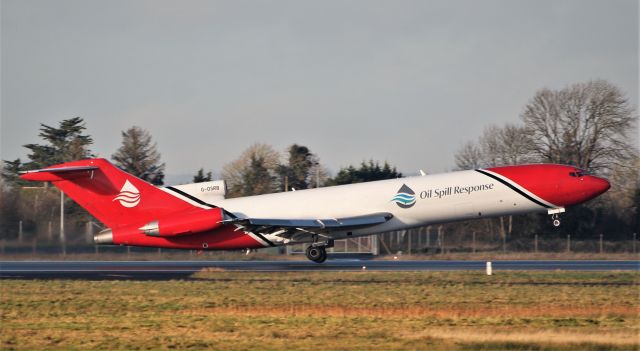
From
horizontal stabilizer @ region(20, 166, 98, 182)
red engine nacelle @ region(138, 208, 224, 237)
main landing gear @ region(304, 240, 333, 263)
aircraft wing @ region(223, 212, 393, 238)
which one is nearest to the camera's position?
horizontal stabilizer @ region(20, 166, 98, 182)

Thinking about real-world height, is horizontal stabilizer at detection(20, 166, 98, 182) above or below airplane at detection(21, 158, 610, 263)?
above

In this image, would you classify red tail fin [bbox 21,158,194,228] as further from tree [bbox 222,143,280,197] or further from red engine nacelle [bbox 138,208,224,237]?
tree [bbox 222,143,280,197]

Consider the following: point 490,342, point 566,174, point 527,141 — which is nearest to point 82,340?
point 490,342

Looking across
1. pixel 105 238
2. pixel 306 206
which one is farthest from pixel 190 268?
pixel 306 206

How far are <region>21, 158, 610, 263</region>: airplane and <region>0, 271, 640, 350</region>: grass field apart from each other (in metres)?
6.13

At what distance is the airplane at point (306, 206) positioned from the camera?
37.2 meters

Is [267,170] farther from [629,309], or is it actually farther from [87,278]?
[629,309]

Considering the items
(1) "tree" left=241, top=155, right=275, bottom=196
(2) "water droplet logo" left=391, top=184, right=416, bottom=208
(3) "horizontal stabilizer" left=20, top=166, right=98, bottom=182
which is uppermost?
(1) "tree" left=241, top=155, right=275, bottom=196

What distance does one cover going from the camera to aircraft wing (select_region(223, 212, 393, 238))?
36.7 m

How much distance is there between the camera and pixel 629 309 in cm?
2145

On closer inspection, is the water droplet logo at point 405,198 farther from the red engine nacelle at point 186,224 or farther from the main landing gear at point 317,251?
the red engine nacelle at point 186,224

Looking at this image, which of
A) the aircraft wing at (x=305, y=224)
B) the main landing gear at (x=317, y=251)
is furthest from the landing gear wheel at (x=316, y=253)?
the aircraft wing at (x=305, y=224)

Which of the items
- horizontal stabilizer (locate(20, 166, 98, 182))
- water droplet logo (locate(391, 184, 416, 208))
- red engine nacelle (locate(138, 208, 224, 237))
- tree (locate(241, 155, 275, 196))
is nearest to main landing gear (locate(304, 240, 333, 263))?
water droplet logo (locate(391, 184, 416, 208))

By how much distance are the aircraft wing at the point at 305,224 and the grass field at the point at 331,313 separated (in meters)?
5.46
